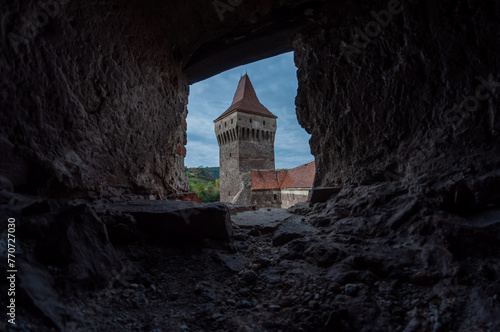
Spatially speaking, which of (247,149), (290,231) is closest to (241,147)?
(247,149)

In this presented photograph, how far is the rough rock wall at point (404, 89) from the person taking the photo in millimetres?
1686

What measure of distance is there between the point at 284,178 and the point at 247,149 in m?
6.14

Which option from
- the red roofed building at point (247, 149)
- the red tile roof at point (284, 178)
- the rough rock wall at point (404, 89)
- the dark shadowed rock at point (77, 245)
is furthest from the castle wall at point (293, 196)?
the dark shadowed rock at point (77, 245)

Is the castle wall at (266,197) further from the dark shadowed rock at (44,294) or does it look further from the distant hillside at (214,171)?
the distant hillside at (214,171)

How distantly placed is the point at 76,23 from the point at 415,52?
292cm

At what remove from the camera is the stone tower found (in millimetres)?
23734

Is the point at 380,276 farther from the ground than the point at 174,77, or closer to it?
closer to it

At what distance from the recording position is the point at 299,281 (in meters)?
1.64

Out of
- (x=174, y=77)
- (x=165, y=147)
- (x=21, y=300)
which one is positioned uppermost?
(x=174, y=77)

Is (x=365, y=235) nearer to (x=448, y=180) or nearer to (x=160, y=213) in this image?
(x=448, y=180)

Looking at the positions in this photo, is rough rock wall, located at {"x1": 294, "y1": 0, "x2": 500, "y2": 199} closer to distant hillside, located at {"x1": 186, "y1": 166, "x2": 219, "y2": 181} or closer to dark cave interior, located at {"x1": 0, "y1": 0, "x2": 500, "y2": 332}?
dark cave interior, located at {"x1": 0, "y1": 0, "x2": 500, "y2": 332}

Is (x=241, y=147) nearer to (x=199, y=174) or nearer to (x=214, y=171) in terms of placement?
(x=199, y=174)

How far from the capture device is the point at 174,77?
3.43 meters

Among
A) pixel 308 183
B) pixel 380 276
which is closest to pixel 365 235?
pixel 380 276
